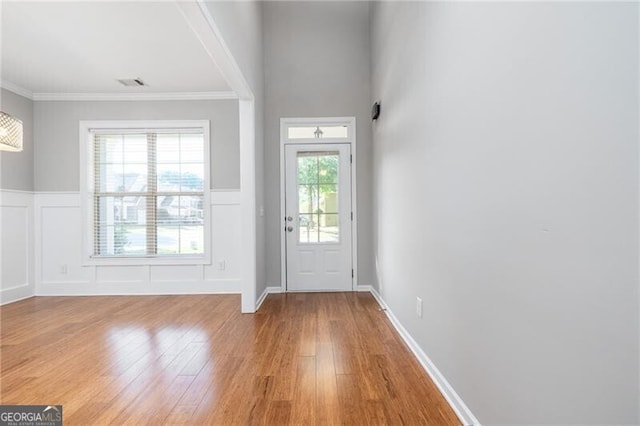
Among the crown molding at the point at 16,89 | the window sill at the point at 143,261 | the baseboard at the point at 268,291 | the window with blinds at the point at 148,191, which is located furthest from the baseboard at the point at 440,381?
the crown molding at the point at 16,89

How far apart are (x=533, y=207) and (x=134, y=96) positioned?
4.92 metres

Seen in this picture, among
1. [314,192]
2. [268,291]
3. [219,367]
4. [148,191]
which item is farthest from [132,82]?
[219,367]

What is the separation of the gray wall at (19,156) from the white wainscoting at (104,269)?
0.29m

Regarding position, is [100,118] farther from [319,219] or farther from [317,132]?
[319,219]

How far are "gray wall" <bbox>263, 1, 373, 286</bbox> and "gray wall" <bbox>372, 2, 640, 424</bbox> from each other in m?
2.23

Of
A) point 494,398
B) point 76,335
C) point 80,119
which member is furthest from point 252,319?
point 80,119

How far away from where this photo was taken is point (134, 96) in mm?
4398

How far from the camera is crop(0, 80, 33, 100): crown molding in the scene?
4023mm

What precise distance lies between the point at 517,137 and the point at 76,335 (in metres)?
3.62

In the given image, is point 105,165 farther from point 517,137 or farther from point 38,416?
point 517,137

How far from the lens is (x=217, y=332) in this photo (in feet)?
9.37

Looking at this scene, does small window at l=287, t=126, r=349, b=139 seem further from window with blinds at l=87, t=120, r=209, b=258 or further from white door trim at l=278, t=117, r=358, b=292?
window with blinds at l=87, t=120, r=209, b=258

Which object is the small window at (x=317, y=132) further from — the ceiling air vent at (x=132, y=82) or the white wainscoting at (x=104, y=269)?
the ceiling air vent at (x=132, y=82)

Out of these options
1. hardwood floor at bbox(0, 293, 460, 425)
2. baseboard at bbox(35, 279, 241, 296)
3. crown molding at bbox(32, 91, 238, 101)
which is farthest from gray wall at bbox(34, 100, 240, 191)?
hardwood floor at bbox(0, 293, 460, 425)
